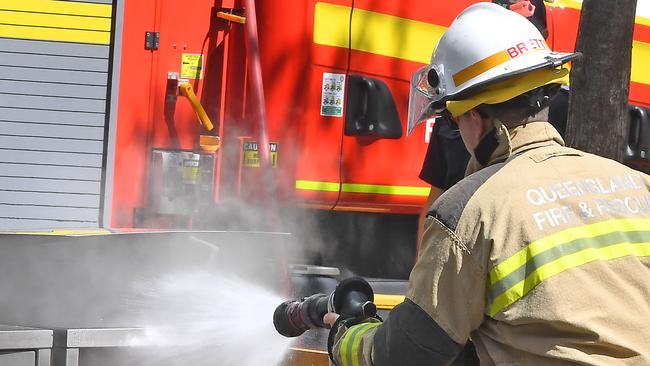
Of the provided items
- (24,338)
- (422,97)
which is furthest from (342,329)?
(24,338)

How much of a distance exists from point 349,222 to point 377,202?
0.19 meters

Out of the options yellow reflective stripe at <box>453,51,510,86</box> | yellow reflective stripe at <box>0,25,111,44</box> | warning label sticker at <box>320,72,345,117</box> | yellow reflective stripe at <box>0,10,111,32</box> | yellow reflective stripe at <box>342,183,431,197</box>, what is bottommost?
yellow reflective stripe at <box>342,183,431,197</box>

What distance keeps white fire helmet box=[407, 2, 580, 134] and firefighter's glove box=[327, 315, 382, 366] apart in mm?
565

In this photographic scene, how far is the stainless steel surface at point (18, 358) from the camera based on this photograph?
3230mm

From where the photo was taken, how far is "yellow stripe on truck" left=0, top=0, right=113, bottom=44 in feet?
13.5

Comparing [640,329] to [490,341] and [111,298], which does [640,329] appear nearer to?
[490,341]

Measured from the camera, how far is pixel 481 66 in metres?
2.12

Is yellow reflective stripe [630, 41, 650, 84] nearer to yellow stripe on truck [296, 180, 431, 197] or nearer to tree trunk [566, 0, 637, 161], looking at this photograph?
tree trunk [566, 0, 637, 161]

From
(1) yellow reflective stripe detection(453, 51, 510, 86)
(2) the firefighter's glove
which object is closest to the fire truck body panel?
(2) the firefighter's glove

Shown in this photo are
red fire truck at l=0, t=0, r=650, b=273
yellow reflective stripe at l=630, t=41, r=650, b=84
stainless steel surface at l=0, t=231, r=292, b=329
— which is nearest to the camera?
stainless steel surface at l=0, t=231, r=292, b=329

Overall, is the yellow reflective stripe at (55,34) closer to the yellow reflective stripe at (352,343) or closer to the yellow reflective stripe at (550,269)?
the yellow reflective stripe at (352,343)

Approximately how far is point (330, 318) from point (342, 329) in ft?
0.59

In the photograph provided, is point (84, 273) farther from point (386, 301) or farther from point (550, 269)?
point (550, 269)

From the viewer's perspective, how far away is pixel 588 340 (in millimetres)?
1814
